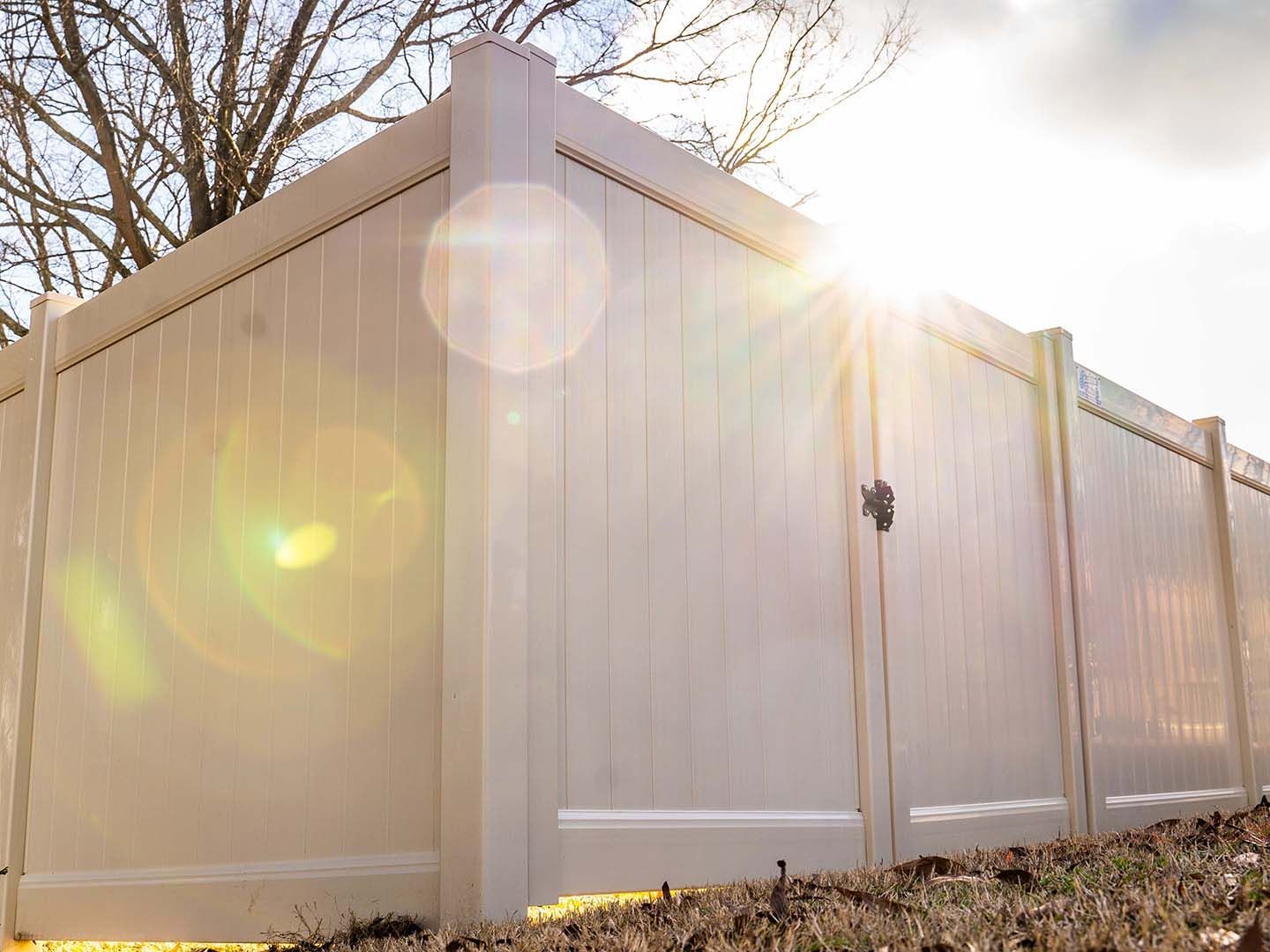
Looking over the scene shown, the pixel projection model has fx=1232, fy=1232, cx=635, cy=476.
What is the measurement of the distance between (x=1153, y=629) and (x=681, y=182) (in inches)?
165

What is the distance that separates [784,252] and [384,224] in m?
1.45

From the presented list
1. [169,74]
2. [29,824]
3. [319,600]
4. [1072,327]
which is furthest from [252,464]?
[169,74]

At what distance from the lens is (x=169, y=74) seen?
8.20 m

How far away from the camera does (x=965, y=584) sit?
504cm

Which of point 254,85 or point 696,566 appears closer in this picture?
point 696,566

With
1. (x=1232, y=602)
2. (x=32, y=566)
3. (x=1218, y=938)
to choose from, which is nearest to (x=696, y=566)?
(x=1218, y=938)

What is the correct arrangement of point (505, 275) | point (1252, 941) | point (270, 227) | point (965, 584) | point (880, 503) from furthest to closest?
point (965, 584), point (880, 503), point (270, 227), point (505, 275), point (1252, 941)

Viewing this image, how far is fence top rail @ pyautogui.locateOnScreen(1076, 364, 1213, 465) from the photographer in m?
6.33

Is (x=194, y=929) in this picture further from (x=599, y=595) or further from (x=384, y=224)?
(x=384, y=224)

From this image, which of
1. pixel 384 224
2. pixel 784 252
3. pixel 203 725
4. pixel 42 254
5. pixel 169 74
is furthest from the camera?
pixel 42 254

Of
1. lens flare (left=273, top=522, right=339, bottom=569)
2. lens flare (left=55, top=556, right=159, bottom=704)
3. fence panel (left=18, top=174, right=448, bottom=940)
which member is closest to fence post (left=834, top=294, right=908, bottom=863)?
fence panel (left=18, top=174, right=448, bottom=940)

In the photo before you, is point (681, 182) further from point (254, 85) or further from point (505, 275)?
point (254, 85)

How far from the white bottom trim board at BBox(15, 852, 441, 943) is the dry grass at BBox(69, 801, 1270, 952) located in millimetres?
100

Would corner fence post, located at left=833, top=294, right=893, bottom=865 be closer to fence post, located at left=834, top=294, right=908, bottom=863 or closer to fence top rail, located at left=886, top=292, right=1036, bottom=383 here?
fence post, located at left=834, top=294, right=908, bottom=863
